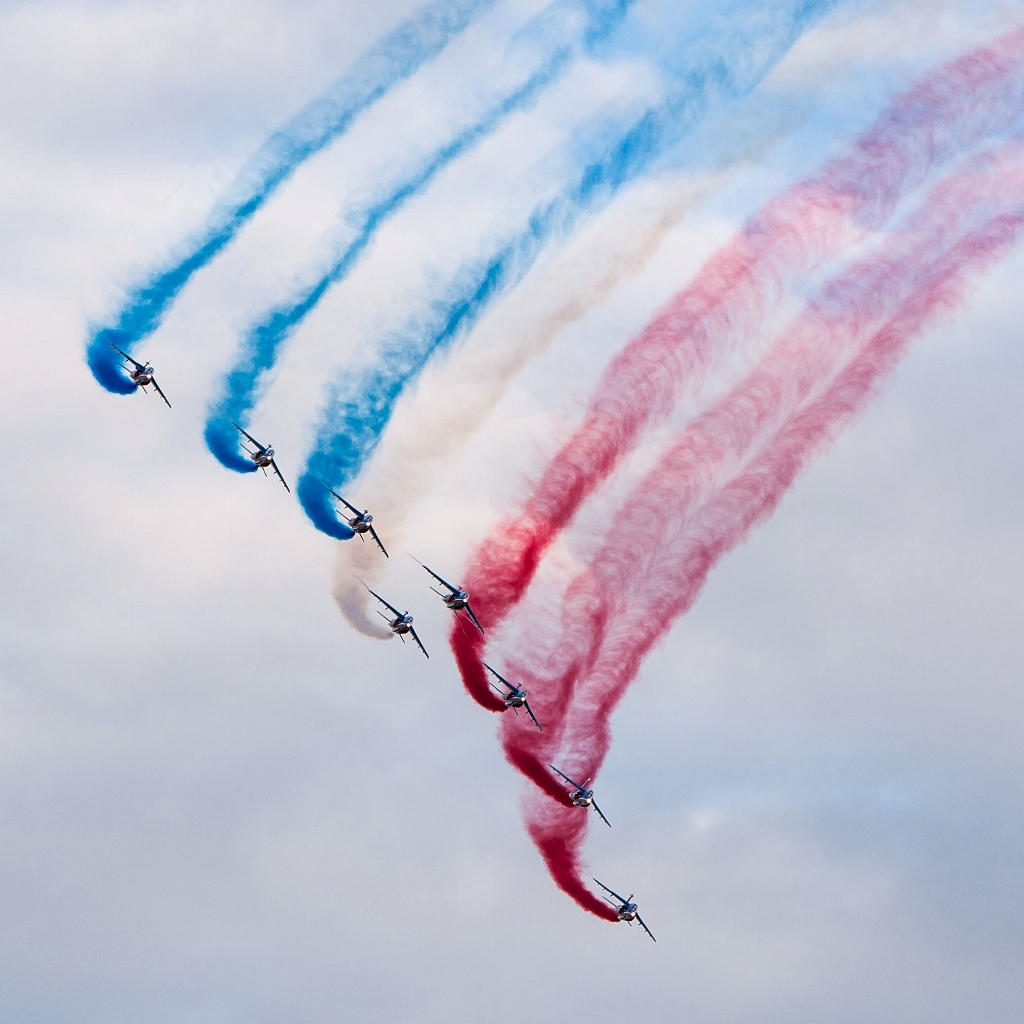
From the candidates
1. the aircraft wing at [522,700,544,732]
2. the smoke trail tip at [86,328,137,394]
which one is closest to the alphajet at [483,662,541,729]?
the aircraft wing at [522,700,544,732]

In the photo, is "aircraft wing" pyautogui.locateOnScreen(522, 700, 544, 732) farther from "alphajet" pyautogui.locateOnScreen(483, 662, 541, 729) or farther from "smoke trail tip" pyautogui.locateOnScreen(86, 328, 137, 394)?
"smoke trail tip" pyautogui.locateOnScreen(86, 328, 137, 394)

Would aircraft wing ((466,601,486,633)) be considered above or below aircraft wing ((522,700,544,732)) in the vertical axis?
above

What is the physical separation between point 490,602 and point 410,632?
6.66 metres

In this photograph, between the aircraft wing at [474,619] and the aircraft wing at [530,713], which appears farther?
the aircraft wing at [530,713]

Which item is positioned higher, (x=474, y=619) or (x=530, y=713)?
(x=474, y=619)

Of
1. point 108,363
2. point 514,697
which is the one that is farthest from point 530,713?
point 108,363

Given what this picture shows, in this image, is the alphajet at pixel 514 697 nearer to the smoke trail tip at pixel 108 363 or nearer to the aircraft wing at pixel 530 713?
the aircraft wing at pixel 530 713

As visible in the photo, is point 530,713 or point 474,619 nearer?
point 474,619

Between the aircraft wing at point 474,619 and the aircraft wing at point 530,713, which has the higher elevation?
the aircraft wing at point 474,619

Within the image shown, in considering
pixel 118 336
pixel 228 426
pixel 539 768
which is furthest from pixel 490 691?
pixel 118 336

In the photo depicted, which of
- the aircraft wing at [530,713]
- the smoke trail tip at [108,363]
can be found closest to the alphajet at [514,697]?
the aircraft wing at [530,713]

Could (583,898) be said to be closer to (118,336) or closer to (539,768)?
(539,768)

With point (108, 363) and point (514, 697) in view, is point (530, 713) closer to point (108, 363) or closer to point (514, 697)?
point (514, 697)

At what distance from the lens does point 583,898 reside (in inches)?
3691
